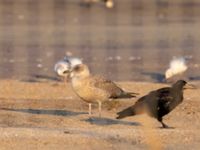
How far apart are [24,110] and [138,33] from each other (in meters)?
13.6

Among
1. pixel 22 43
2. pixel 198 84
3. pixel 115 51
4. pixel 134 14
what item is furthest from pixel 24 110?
pixel 134 14

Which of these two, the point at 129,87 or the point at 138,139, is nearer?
the point at 138,139

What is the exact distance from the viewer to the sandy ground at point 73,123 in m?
8.91

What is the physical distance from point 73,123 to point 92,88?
120 centimetres

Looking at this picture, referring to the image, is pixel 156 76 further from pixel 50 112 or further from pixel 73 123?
pixel 73 123

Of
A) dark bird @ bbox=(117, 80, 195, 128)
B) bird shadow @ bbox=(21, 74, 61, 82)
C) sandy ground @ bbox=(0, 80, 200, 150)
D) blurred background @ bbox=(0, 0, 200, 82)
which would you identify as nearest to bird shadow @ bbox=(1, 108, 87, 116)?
sandy ground @ bbox=(0, 80, 200, 150)

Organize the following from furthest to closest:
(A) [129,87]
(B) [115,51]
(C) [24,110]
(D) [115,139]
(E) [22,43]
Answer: (E) [22,43] < (B) [115,51] < (A) [129,87] < (C) [24,110] < (D) [115,139]

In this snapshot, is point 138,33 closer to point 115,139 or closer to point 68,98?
point 68,98

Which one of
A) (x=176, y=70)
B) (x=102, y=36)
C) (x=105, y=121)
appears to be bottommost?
(x=105, y=121)

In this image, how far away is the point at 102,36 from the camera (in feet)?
80.9

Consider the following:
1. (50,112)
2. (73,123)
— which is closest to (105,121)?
(73,123)

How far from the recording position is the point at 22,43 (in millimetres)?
23031

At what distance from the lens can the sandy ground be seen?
8.91 metres

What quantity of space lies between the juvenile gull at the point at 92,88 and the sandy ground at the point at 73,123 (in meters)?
0.21
